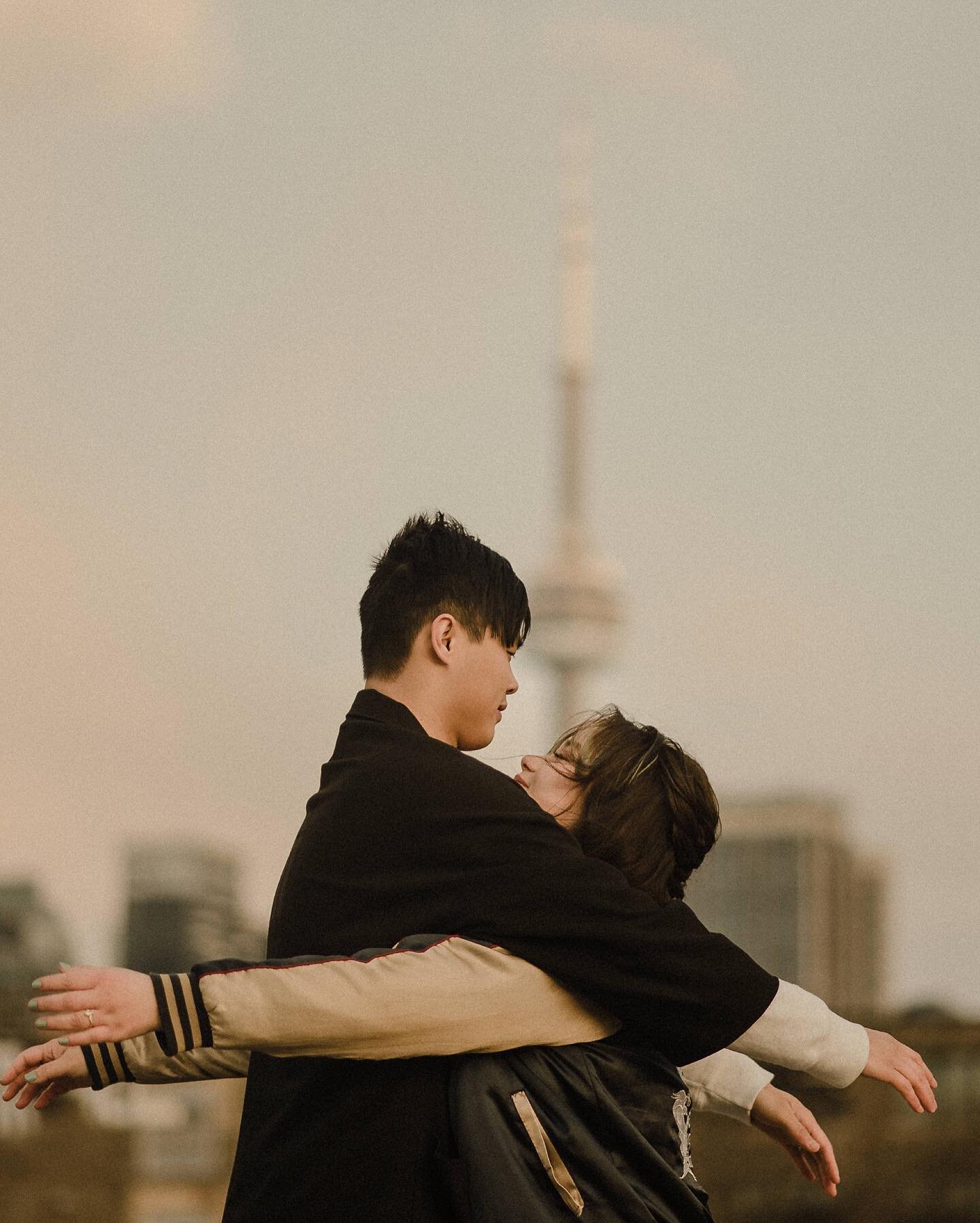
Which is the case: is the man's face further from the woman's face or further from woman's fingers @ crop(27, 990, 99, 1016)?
woman's fingers @ crop(27, 990, 99, 1016)

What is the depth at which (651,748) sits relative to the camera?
3834 millimetres

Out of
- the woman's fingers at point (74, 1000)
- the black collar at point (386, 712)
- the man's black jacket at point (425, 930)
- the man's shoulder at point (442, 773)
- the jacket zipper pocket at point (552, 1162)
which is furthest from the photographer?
the black collar at point (386, 712)

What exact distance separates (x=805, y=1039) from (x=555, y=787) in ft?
2.21

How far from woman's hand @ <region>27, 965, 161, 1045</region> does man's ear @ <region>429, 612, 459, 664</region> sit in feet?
2.96

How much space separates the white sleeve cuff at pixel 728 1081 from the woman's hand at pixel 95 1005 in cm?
126

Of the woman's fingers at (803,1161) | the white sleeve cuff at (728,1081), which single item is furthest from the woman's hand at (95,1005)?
the woman's fingers at (803,1161)

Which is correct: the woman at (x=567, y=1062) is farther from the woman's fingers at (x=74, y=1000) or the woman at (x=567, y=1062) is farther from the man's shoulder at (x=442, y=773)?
the man's shoulder at (x=442, y=773)

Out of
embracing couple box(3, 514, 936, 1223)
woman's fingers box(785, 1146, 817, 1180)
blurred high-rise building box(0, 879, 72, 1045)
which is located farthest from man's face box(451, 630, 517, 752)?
blurred high-rise building box(0, 879, 72, 1045)

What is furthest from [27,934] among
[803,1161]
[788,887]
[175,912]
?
[803,1161]

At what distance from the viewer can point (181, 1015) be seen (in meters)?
3.14

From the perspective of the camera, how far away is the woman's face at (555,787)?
3.82 meters

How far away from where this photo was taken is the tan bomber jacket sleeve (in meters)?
3.17

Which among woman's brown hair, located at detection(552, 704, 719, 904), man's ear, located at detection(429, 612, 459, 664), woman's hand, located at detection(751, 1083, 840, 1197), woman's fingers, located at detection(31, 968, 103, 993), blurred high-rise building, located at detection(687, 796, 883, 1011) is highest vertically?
man's ear, located at detection(429, 612, 459, 664)

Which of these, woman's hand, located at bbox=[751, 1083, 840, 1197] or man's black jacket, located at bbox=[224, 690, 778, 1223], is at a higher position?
man's black jacket, located at bbox=[224, 690, 778, 1223]
